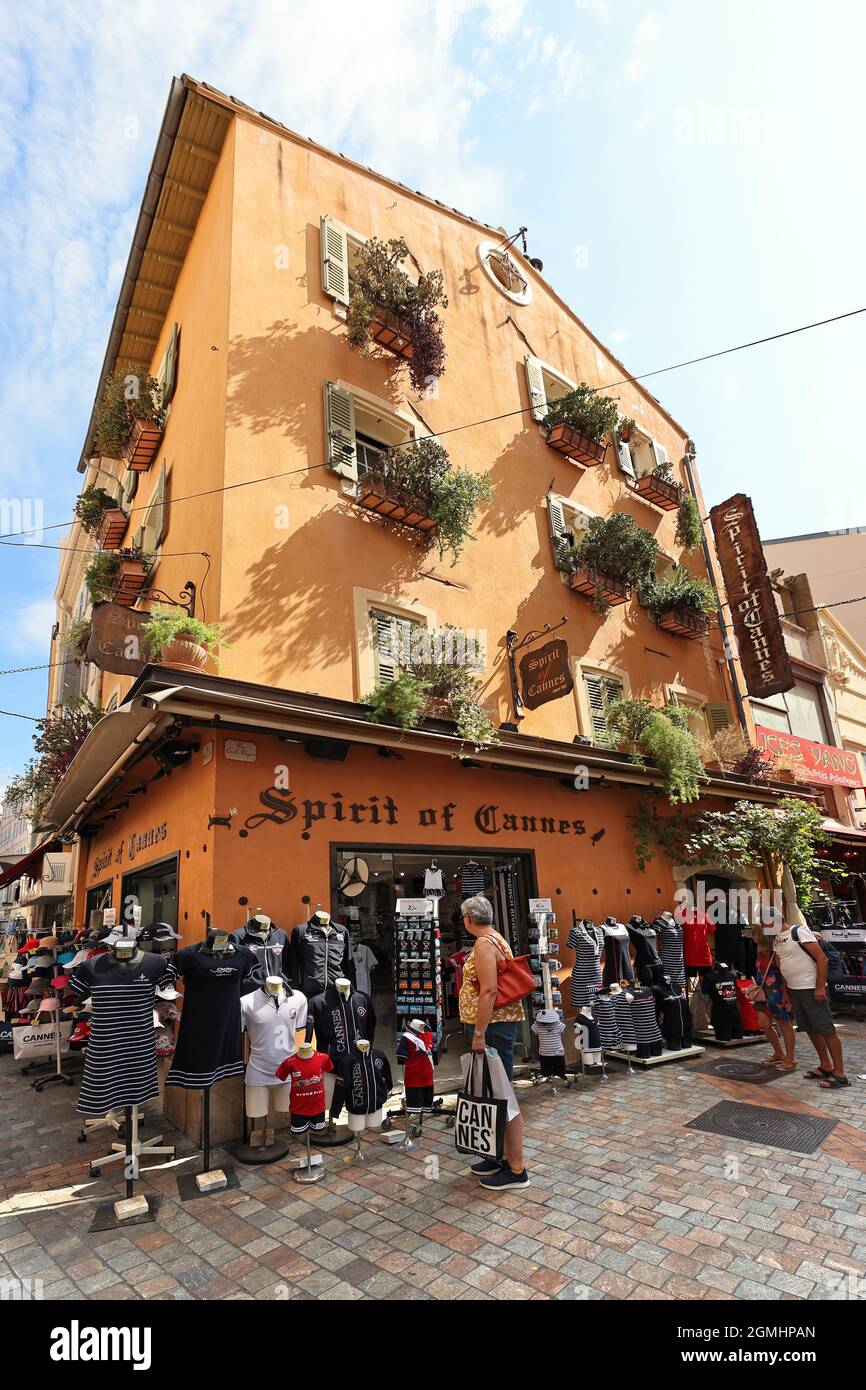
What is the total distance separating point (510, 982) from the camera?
4.85 meters

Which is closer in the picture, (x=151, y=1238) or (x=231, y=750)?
(x=151, y=1238)

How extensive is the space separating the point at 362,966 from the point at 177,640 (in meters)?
3.84

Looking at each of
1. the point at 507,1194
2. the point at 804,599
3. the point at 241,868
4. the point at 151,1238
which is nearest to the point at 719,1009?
the point at 507,1194

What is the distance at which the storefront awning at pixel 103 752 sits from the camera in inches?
254

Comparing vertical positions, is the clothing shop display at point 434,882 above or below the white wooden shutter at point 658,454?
below

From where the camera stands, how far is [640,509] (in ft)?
48.5

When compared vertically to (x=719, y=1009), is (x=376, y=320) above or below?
above

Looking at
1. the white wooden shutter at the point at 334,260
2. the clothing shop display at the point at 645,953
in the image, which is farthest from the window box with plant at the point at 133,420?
the clothing shop display at the point at 645,953

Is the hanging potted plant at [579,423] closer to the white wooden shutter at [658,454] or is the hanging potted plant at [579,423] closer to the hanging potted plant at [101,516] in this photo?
the white wooden shutter at [658,454]

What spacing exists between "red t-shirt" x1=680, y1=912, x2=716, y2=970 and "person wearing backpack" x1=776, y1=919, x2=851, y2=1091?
267cm

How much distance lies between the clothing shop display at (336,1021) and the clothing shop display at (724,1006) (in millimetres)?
5675

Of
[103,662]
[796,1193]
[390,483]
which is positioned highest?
[390,483]

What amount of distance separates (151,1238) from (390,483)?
8.02m
